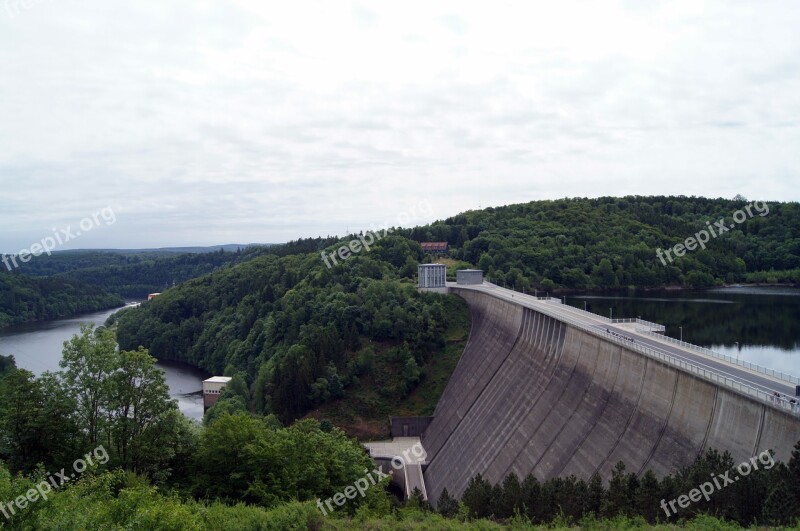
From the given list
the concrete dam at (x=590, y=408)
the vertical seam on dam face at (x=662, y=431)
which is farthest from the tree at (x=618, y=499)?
the vertical seam on dam face at (x=662, y=431)

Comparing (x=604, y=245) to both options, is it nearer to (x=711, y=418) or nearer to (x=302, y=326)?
(x=302, y=326)

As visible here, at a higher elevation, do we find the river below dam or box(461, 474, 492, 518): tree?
box(461, 474, 492, 518): tree

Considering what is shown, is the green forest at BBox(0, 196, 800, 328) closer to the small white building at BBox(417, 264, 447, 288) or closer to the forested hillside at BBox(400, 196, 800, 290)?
the forested hillside at BBox(400, 196, 800, 290)

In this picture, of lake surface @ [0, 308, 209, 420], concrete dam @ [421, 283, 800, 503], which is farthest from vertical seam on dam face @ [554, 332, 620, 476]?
lake surface @ [0, 308, 209, 420]

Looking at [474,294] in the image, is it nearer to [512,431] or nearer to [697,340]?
[697,340]

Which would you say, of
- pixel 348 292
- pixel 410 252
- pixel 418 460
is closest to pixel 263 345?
pixel 348 292

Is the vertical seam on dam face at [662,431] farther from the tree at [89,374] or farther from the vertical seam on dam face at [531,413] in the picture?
the tree at [89,374]
